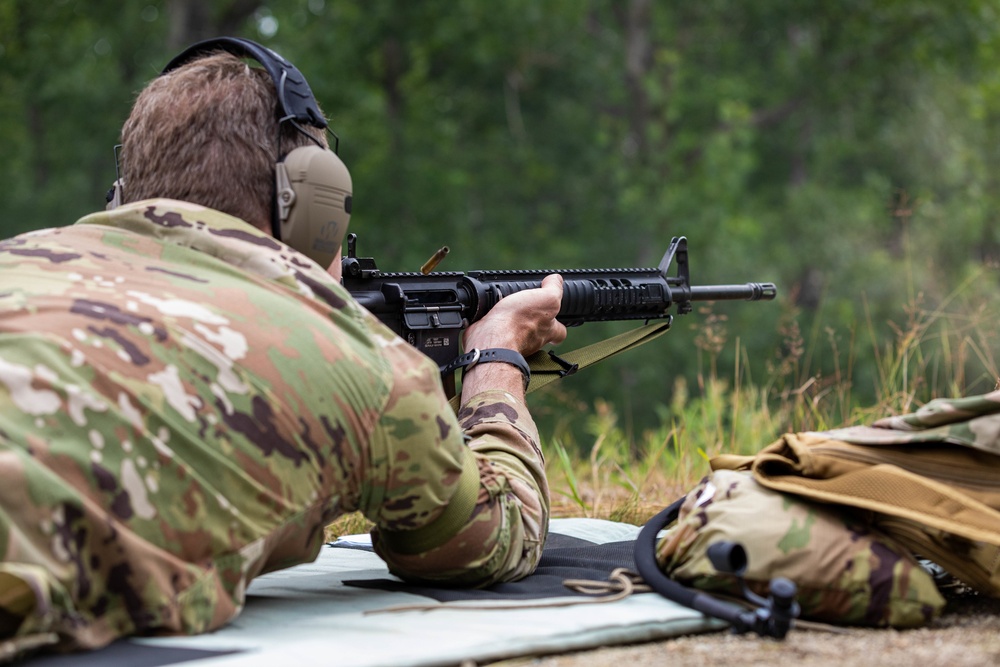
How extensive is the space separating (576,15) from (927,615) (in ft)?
60.2

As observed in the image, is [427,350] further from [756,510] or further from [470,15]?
[470,15]

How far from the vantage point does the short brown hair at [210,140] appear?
2.47 meters

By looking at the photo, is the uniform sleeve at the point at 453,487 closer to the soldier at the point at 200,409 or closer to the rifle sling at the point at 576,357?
the soldier at the point at 200,409

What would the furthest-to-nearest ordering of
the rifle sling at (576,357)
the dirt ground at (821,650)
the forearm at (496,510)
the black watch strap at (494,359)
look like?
the rifle sling at (576,357) → the black watch strap at (494,359) → the forearm at (496,510) → the dirt ground at (821,650)

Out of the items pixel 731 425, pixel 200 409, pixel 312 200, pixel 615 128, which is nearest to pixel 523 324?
pixel 312 200

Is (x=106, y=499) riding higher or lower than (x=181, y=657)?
higher

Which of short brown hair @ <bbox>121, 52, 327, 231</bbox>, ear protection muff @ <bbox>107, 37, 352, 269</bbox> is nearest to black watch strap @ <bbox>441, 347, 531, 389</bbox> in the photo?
ear protection muff @ <bbox>107, 37, 352, 269</bbox>

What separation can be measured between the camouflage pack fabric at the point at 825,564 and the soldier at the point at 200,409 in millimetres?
529

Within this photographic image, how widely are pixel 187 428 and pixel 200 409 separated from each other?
0.04 metres

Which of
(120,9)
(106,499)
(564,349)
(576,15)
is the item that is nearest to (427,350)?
(106,499)

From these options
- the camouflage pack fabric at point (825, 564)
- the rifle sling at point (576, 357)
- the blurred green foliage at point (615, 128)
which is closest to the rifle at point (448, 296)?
the rifle sling at point (576, 357)

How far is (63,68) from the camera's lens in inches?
824

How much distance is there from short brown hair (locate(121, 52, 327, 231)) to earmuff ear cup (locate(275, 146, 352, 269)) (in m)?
0.04

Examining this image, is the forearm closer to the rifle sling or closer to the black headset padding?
the rifle sling
